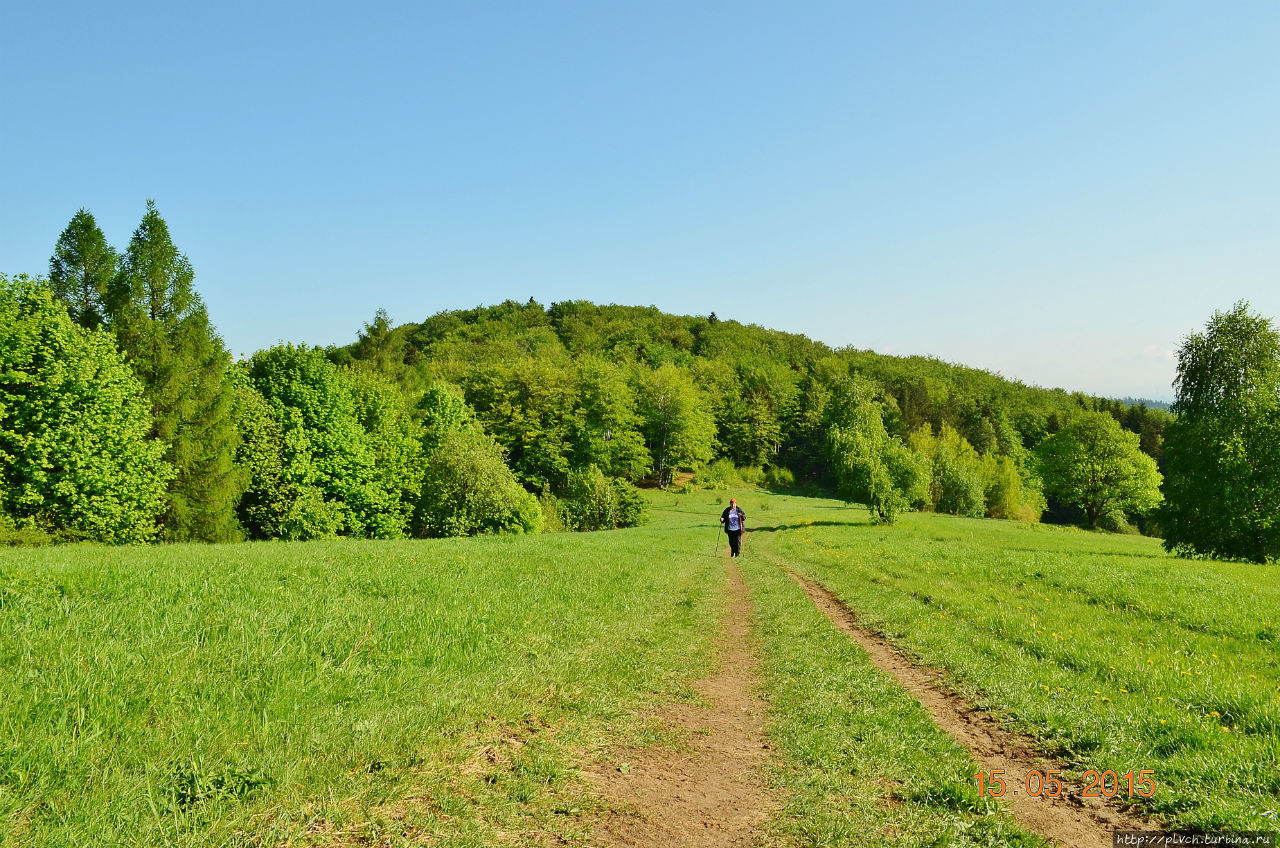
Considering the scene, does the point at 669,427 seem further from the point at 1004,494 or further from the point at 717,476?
the point at 1004,494

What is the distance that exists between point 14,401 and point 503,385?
189 feet

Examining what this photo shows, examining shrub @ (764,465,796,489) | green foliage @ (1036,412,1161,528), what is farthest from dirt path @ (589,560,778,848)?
shrub @ (764,465,796,489)

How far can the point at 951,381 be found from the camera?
16375cm

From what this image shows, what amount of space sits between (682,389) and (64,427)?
81.1 meters

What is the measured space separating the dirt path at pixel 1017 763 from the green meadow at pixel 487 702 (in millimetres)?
313

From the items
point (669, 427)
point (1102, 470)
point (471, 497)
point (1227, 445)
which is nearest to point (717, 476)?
point (669, 427)

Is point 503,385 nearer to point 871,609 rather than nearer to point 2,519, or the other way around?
point 2,519

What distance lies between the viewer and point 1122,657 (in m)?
11.0

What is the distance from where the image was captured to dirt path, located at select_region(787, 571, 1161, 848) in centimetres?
578

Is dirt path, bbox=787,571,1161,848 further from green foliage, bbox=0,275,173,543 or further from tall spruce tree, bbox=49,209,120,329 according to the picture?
tall spruce tree, bbox=49,209,120,329

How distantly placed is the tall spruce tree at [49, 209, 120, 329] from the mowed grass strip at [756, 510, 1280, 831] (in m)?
47.9

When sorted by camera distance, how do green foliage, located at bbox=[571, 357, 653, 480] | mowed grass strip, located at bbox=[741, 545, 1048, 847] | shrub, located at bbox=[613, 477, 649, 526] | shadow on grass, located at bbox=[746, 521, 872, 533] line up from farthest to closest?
green foliage, located at bbox=[571, 357, 653, 480], shrub, located at bbox=[613, 477, 649, 526], shadow on grass, located at bbox=[746, 521, 872, 533], mowed grass strip, located at bbox=[741, 545, 1048, 847]

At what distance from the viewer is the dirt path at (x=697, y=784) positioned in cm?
539
